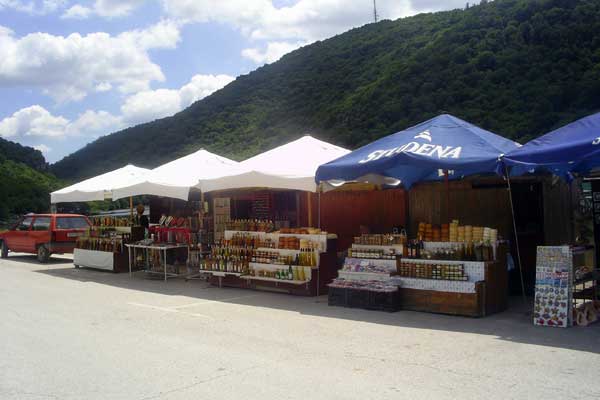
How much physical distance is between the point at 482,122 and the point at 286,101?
54.6 feet

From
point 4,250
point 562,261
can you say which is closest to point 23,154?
point 4,250

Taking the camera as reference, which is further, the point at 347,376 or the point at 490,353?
the point at 490,353

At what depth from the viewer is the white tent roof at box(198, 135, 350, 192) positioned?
1116cm

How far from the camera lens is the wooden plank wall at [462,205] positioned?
1098 centimetres

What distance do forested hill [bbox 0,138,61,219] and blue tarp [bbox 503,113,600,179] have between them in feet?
95.9

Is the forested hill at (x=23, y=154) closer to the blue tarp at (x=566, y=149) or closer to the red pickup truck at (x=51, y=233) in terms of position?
the red pickup truck at (x=51, y=233)

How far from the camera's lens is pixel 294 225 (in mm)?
14602

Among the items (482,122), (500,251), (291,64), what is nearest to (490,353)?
(500,251)

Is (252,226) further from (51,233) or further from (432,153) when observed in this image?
(51,233)

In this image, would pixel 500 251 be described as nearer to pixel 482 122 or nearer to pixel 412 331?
pixel 412 331

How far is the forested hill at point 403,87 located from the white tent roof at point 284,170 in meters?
11.9

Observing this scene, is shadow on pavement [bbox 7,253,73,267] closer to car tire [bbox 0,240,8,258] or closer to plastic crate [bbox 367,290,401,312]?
car tire [bbox 0,240,8,258]

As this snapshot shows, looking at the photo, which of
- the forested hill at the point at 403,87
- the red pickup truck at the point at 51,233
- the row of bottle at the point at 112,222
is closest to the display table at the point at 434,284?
the row of bottle at the point at 112,222

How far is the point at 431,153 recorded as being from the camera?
30.5 feet
